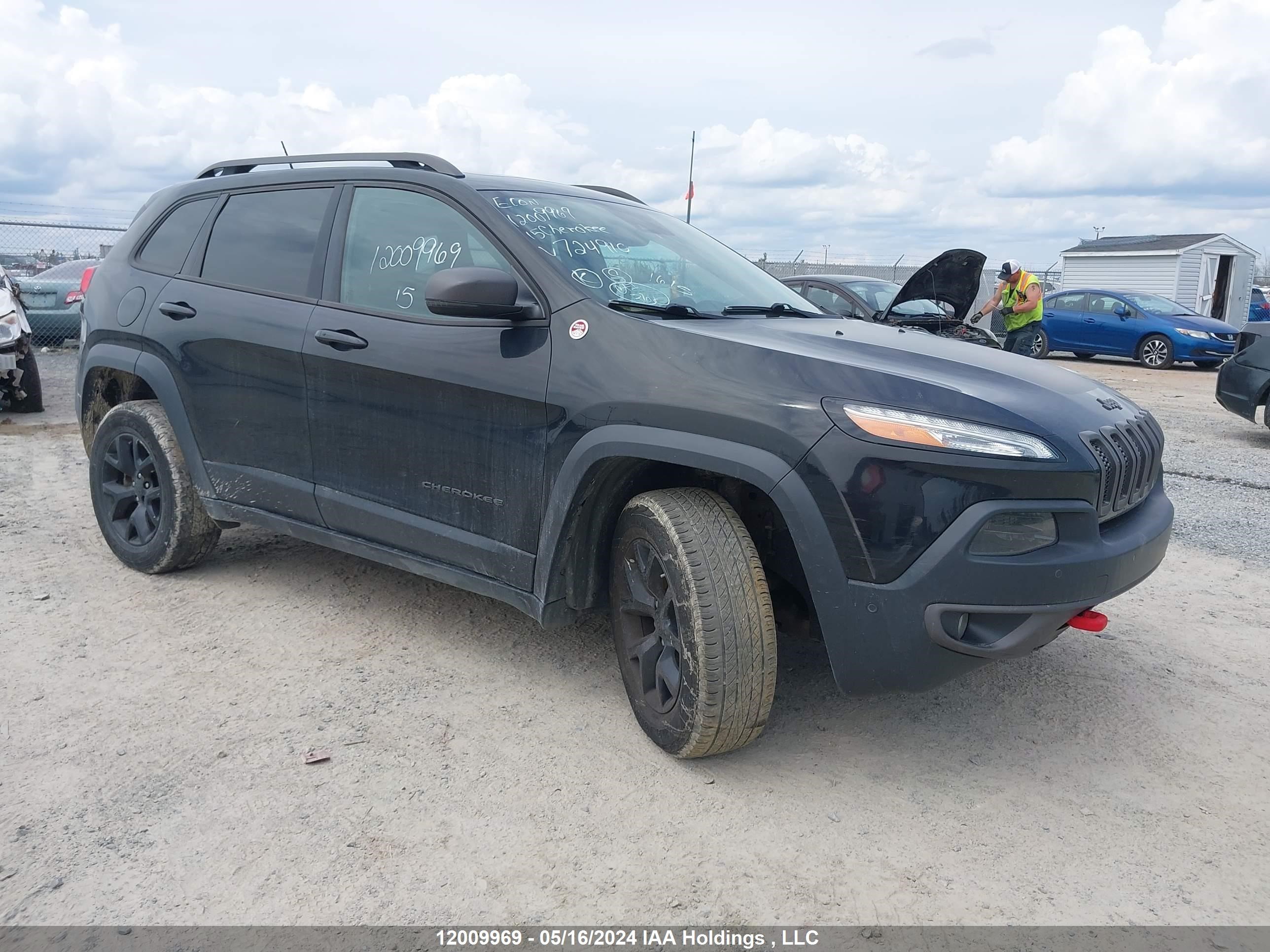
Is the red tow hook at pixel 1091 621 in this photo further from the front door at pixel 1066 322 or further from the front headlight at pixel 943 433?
the front door at pixel 1066 322

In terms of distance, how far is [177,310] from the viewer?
443 centimetres

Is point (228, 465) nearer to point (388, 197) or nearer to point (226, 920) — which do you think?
point (388, 197)

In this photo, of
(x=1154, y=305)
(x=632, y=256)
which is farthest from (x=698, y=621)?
(x=1154, y=305)

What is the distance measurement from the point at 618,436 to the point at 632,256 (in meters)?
0.94

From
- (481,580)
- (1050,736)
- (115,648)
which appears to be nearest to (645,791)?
(481,580)

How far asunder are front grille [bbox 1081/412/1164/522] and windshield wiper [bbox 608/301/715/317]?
4.21 ft

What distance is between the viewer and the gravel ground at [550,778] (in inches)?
99.3

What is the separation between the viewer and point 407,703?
3516mm

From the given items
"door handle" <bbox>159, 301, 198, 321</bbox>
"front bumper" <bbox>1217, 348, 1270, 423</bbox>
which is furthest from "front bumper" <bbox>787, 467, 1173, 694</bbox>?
"front bumper" <bbox>1217, 348, 1270, 423</bbox>

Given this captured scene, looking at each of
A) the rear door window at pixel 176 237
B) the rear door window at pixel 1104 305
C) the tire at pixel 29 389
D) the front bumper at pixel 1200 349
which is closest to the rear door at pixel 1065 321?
the rear door window at pixel 1104 305

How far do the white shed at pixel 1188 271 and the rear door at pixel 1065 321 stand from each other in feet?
32.1

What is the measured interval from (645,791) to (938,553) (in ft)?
3.66

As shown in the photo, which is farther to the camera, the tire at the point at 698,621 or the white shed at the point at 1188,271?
the white shed at the point at 1188,271

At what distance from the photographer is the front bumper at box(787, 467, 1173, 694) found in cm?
264
